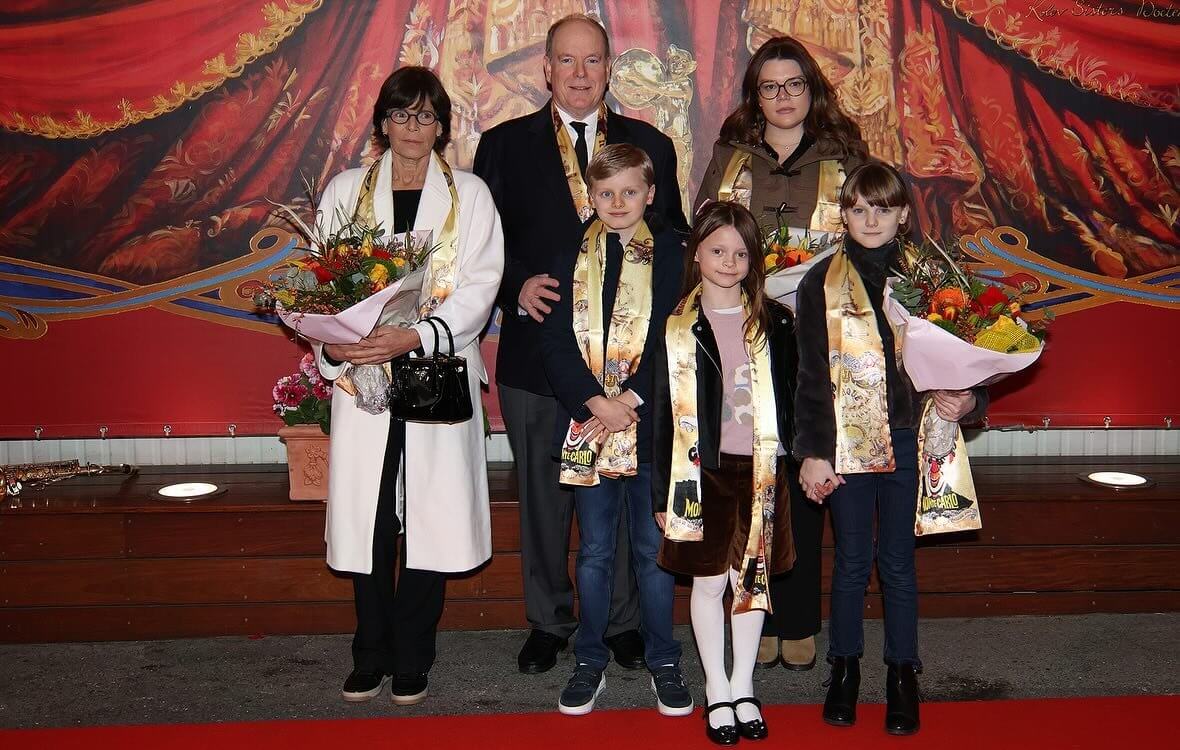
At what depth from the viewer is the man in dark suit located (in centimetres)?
328

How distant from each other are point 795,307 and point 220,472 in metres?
2.22

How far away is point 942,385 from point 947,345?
0.16 meters

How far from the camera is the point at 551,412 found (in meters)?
3.34

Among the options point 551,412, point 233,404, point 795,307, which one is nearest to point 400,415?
point 551,412

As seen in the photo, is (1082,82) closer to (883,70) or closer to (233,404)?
(883,70)

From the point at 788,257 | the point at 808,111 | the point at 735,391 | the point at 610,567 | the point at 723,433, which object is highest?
the point at 808,111

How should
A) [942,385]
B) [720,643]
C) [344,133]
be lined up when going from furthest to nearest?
[344,133]
[720,643]
[942,385]

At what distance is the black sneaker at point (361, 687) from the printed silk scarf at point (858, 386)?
4.58 feet

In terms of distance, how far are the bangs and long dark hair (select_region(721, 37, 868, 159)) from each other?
1.35 ft

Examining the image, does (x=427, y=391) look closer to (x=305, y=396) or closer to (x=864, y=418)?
(x=305, y=396)

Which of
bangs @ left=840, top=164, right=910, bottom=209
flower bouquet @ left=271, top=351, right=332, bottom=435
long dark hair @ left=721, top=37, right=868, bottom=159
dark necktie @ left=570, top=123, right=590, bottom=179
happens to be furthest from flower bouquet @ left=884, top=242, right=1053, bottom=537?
flower bouquet @ left=271, top=351, right=332, bottom=435

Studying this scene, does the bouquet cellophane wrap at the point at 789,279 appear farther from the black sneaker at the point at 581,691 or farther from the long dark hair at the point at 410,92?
the black sneaker at the point at 581,691

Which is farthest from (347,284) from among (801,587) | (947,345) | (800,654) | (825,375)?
(800,654)

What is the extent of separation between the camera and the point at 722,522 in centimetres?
286
